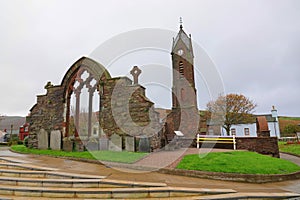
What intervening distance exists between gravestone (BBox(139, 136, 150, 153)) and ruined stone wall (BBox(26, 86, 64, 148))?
621 cm

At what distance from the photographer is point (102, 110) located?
44.6 feet

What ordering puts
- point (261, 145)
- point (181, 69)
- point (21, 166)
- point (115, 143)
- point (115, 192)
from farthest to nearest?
point (181, 69), point (261, 145), point (115, 143), point (21, 166), point (115, 192)

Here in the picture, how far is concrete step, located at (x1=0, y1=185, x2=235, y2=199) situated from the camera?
541 cm

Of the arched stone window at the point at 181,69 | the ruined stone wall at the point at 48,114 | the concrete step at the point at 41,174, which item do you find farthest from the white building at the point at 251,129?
the concrete step at the point at 41,174

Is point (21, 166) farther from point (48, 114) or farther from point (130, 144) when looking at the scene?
point (48, 114)

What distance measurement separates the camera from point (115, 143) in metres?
12.1

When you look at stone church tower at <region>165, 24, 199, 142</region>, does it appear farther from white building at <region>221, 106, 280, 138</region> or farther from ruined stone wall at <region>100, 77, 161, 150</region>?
white building at <region>221, 106, 280, 138</region>

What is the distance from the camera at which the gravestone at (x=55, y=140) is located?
13031 millimetres

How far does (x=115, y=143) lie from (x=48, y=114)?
20.6ft

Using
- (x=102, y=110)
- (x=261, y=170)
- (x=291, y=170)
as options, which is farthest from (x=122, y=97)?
(x=291, y=170)

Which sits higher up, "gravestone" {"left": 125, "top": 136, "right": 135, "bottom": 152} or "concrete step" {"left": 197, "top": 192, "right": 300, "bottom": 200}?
"gravestone" {"left": 125, "top": 136, "right": 135, "bottom": 152}

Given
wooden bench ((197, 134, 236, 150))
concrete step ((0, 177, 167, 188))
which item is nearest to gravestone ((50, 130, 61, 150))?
concrete step ((0, 177, 167, 188))

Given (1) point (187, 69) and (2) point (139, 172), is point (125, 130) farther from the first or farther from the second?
(1) point (187, 69)

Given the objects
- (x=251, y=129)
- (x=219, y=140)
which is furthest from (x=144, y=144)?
(x=251, y=129)
